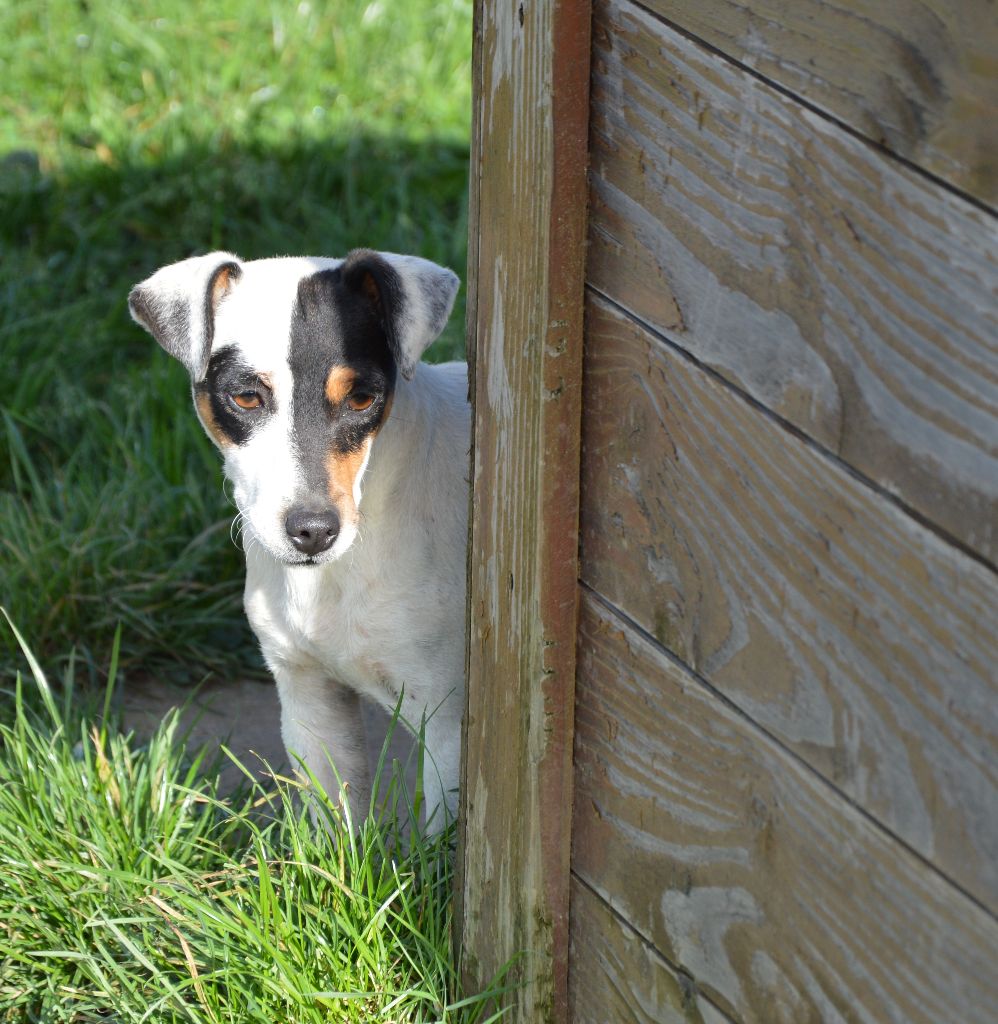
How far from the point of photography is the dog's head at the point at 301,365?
95.5 inches

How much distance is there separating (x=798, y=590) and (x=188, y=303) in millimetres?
1488

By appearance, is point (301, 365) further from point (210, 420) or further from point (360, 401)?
point (210, 420)

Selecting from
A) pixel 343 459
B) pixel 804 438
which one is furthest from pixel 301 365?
pixel 804 438

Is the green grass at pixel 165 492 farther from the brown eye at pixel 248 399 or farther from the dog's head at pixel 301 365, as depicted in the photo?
the brown eye at pixel 248 399

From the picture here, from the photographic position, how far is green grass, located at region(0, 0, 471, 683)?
12.7ft

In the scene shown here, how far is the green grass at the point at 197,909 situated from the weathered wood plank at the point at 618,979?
153 millimetres

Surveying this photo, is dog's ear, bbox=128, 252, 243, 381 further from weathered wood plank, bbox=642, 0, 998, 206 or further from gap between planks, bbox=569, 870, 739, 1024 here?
weathered wood plank, bbox=642, 0, 998, 206

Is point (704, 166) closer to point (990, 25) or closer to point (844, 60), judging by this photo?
point (844, 60)

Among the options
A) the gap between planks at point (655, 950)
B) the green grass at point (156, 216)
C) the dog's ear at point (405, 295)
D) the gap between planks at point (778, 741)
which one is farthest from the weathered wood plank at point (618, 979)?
the green grass at point (156, 216)

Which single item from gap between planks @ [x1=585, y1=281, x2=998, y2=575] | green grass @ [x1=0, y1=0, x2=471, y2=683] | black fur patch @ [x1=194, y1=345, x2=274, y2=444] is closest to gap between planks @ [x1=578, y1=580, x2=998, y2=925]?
gap between planks @ [x1=585, y1=281, x2=998, y2=575]

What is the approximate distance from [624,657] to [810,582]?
0.40m

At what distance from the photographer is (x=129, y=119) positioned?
6094mm

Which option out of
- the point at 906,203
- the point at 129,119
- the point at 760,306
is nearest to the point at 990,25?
the point at 906,203

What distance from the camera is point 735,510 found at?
1555mm
